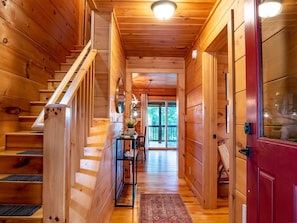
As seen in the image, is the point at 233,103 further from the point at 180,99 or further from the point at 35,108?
the point at 180,99

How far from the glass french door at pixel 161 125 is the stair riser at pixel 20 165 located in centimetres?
788

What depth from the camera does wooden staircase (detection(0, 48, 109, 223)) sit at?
148cm

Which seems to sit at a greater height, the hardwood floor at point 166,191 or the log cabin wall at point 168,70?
the log cabin wall at point 168,70

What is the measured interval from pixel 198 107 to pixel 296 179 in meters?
2.42

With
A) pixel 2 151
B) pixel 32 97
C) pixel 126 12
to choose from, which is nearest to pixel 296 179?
pixel 2 151

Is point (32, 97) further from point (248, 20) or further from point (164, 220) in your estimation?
point (248, 20)

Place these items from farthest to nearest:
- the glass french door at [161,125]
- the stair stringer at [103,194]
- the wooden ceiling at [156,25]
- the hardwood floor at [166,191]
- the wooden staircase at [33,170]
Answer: the glass french door at [161,125], the hardwood floor at [166,191], the wooden ceiling at [156,25], the stair stringer at [103,194], the wooden staircase at [33,170]

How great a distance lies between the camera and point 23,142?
84.3 inches

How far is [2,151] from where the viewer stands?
2.04 m

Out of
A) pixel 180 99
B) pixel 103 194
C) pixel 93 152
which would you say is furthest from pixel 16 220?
pixel 180 99

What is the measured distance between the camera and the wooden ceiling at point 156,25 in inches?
100

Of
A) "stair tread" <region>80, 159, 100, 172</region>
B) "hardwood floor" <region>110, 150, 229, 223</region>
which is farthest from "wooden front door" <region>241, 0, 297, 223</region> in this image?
"hardwood floor" <region>110, 150, 229, 223</region>

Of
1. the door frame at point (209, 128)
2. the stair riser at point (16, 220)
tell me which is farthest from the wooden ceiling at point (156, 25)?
the stair riser at point (16, 220)

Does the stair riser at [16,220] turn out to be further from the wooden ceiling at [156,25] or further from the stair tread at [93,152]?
the wooden ceiling at [156,25]
